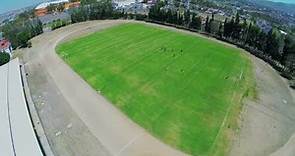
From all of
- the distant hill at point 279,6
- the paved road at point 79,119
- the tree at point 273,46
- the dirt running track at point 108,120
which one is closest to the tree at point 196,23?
the tree at point 273,46

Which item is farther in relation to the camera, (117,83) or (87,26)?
(87,26)

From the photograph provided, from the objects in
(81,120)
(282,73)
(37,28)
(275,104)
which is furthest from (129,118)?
(37,28)

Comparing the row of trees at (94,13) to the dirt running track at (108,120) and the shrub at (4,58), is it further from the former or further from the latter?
the dirt running track at (108,120)

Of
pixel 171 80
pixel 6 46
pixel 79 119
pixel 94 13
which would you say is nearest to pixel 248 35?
pixel 171 80

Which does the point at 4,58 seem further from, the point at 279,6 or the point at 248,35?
the point at 279,6

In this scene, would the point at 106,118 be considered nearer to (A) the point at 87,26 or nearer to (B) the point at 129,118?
(B) the point at 129,118

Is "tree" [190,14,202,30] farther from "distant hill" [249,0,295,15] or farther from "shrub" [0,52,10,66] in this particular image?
"distant hill" [249,0,295,15]

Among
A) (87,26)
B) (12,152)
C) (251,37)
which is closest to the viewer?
(12,152)
